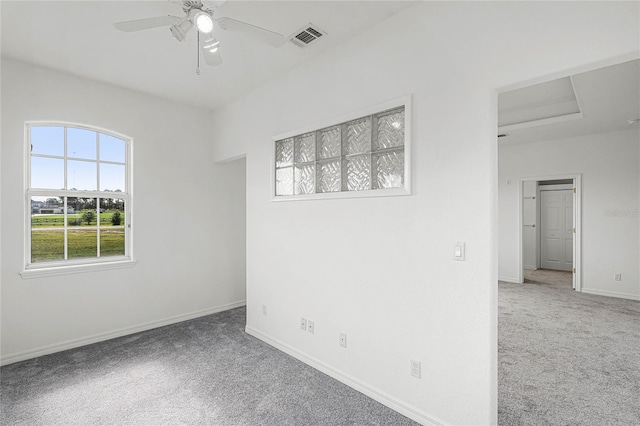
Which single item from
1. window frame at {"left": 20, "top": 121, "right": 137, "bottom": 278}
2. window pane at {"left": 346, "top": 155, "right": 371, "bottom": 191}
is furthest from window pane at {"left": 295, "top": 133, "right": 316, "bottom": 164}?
window frame at {"left": 20, "top": 121, "right": 137, "bottom": 278}

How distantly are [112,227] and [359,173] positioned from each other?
9.97 feet

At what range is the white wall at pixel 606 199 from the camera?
4.94m

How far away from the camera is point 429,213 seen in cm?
209

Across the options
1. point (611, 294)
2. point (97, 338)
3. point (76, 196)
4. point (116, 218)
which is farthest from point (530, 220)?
point (76, 196)

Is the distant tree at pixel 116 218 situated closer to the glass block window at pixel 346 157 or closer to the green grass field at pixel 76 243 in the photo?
the green grass field at pixel 76 243

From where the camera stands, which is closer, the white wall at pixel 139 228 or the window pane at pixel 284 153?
the white wall at pixel 139 228

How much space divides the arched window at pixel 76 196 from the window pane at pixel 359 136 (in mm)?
2806

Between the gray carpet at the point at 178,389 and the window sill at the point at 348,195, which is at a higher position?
the window sill at the point at 348,195

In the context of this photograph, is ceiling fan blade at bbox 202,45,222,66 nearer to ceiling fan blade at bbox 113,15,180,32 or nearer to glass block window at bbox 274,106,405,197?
ceiling fan blade at bbox 113,15,180,32

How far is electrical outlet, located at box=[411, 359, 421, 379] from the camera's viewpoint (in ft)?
7.02

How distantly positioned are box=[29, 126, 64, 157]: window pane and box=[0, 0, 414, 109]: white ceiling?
630 millimetres

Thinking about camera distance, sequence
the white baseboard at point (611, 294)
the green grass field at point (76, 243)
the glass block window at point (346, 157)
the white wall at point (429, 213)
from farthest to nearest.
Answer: the white baseboard at point (611, 294) → the green grass field at point (76, 243) → the glass block window at point (346, 157) → the white wall at point (429, 213)

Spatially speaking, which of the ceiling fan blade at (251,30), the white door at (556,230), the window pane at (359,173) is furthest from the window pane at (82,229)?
the white door at (556,230)

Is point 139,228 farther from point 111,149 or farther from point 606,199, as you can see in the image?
point 606,199
